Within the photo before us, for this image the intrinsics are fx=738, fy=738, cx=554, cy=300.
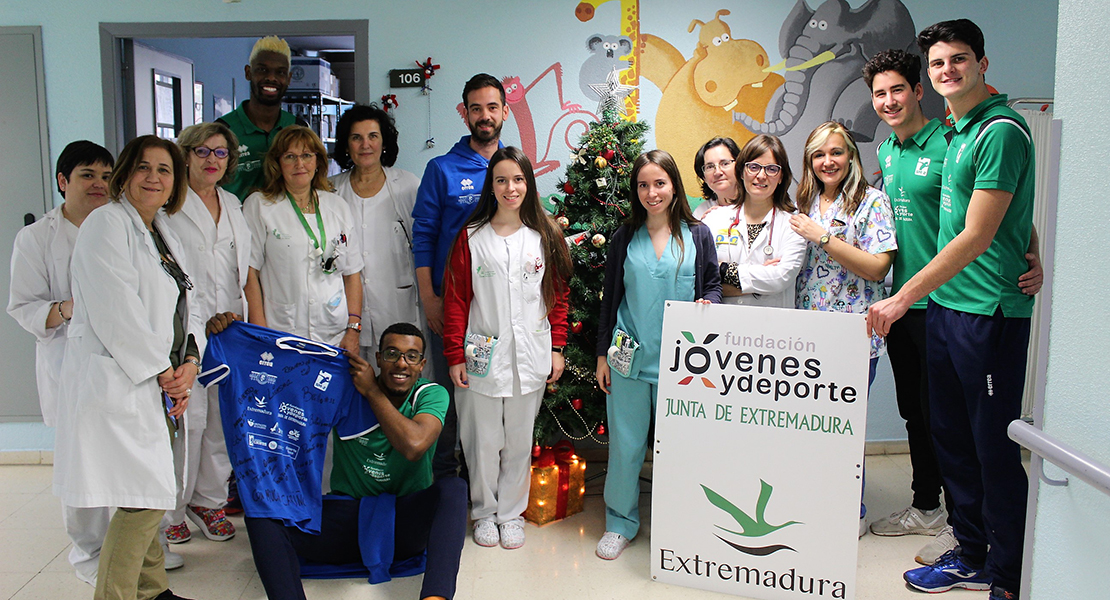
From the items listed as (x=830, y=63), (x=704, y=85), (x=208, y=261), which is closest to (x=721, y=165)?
(x=704, y=85)

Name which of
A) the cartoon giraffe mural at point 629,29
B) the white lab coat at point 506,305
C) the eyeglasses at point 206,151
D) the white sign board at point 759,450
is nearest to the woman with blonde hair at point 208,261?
the eyeglasses at point 206,151

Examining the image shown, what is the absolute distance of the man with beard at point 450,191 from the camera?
10.6ft

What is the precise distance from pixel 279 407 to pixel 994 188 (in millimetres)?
2557

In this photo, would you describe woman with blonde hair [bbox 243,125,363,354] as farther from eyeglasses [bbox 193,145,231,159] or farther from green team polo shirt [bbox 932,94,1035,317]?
green team polo shirt [bbox 932,94,1035,317]

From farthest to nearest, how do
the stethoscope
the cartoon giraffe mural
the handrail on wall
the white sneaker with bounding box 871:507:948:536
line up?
1. the cartoon giraffe mural
2. the white sneaker with bounding box 871:507:948:536
3. the stethoscope
4. the handrail on wall

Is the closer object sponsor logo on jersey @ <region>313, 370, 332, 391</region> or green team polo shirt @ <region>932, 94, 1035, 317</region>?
green team polo shirt @ <region>932, 94, 1035, 317</region>

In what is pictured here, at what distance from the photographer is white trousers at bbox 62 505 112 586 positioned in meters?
2.61

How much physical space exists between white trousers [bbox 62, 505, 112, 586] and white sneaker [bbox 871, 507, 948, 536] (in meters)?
3.09

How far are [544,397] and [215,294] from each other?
145 centimetres

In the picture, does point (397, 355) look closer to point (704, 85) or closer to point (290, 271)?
point (290, 271)

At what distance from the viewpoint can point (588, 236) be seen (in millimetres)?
3316

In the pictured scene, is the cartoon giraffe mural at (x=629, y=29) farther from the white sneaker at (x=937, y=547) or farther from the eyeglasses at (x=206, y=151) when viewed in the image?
the white sneaker at (x=937, y=547)

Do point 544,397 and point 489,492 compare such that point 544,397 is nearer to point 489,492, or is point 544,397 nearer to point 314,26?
point 489,492

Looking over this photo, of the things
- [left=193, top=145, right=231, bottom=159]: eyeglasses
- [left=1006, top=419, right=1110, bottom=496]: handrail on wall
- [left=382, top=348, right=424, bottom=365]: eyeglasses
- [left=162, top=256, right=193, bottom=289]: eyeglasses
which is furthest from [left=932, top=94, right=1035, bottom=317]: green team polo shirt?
[left=193, top=145, right=231, bottom=159]: eyeglasses
